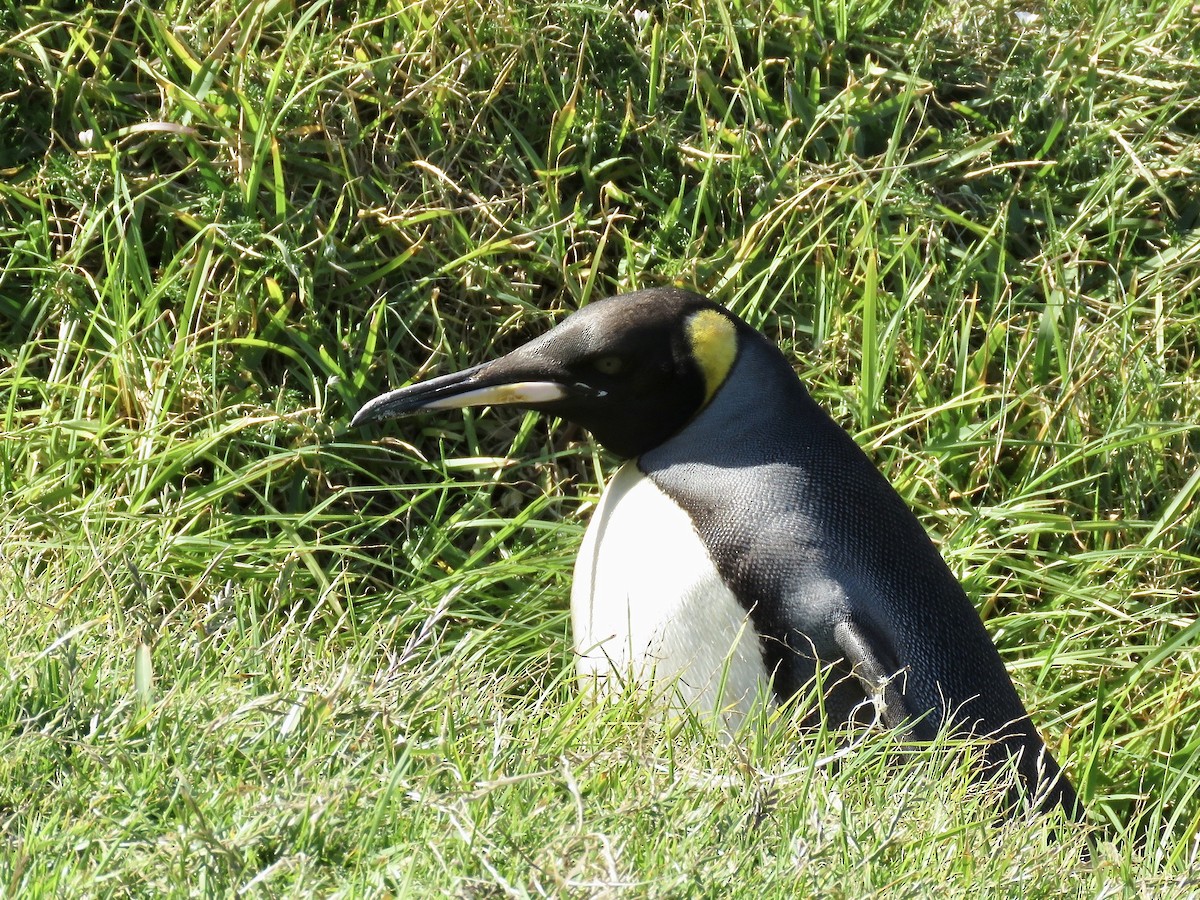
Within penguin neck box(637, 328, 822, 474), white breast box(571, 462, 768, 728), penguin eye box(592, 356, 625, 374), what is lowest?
white breast box(571, 462, 768, 728)

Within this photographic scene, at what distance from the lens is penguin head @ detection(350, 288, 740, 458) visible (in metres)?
3.16

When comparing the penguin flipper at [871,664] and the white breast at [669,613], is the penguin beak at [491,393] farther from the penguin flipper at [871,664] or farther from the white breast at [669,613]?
the penguin flipper at [871,664]

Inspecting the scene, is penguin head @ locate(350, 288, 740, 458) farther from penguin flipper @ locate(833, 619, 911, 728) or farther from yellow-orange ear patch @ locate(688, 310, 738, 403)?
penguin flipper @ locate(833, 619, 911, 728)

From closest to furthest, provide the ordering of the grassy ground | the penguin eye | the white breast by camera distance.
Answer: the white breast
the penguin eye
the grassy ground

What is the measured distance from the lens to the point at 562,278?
166 inches

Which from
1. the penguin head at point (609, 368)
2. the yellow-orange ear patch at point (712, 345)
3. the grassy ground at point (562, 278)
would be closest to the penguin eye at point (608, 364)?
the penguin head at point (609, 368)

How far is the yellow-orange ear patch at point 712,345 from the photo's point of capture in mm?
3211

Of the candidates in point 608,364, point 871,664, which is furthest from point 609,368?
point 871,664

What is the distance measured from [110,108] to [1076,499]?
2896mm

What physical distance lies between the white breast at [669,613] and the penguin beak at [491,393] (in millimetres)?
295

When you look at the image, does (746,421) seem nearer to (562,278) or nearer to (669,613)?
(669,613)

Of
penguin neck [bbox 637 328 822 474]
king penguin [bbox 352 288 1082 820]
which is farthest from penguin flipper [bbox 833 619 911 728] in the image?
penguin neck [bbox 637 328 822 474]

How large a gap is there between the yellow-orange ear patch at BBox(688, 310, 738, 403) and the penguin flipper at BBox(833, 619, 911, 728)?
628 millimetres

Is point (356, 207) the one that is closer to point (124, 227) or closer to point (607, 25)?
point (124, 227)
